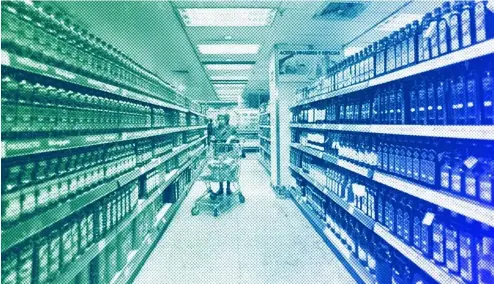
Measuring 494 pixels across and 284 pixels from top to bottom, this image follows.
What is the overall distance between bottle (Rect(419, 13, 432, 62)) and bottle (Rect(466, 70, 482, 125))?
13.6 inches

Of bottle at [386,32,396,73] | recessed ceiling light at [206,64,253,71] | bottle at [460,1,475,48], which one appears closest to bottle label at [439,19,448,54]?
bottle at [460,1,475,48]

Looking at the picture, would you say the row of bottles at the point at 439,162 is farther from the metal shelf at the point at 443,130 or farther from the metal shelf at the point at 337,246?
the metal shelf at the point at 337,246

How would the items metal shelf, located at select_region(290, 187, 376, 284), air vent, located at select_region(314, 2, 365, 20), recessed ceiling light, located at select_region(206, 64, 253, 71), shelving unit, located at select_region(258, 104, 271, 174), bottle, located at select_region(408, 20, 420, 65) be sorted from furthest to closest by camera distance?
shelving unit, located at select_region(258, 104, 271, 174) < recessed ceiling light, located at select_region(206, 64, 253, 71) < air vent, located at select_region(314, 2, 365, 20) < metal shelf, located at select_region(290, 187, 376, 284) < bottle, located at select_region(408, 20, 420, 65)

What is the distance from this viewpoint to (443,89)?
6.12ft

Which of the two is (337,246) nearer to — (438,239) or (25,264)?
(438,239)

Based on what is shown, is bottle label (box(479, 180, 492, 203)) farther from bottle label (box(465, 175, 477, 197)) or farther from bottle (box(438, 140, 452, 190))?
bottle (box(438, 140, 452, 190))

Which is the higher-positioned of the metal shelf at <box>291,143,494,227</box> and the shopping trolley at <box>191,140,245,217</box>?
the metal shelf at <box>291,143,494,227</box>

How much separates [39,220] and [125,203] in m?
1.29

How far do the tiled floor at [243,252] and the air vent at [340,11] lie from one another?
288cm

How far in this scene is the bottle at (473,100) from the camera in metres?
1.61

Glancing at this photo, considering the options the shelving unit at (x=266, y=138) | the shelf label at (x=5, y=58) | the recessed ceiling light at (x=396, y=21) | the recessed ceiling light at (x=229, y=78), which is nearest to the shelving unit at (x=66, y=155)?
the shelf label at (x=5, y=58)

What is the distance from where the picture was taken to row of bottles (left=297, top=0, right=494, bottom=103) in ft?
5.23

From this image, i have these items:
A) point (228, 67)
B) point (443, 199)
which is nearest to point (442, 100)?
point (443, 199)

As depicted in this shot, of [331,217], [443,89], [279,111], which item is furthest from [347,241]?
[279,111]
